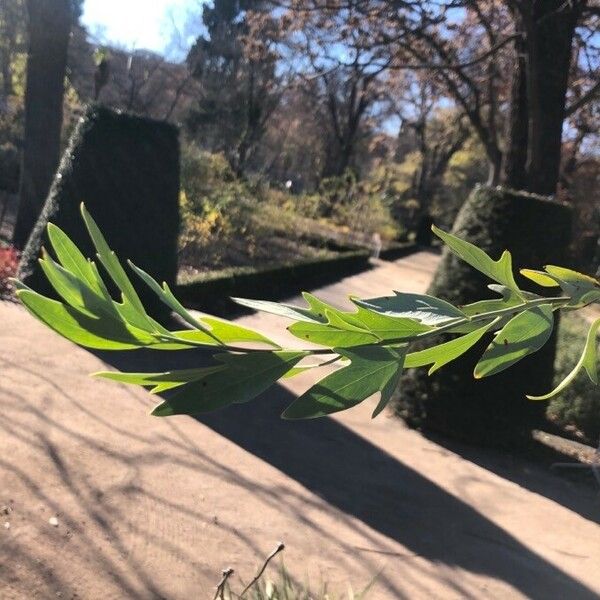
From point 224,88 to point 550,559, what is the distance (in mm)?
36522

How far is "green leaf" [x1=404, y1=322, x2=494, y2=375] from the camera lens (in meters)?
0.53

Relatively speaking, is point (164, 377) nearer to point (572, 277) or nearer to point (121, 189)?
point (572, 277)

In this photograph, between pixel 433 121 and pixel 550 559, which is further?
pixel 433 121

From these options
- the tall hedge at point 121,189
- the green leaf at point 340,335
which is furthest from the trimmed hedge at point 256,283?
the green leaf at point 340,335

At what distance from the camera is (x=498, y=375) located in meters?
6.09

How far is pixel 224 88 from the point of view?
38.2 metres

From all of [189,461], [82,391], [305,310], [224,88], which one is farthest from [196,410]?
[224,88]

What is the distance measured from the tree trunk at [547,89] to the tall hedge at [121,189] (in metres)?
5.19

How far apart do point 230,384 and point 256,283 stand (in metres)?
11.4

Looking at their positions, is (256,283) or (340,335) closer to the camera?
(340,335)

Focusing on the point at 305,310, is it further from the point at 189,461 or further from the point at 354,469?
the point at 354,469

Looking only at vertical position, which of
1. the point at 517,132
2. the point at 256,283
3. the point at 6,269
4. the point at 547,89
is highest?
the point at 547,89

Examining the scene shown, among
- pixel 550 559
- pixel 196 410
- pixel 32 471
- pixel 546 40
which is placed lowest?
pixel 550 559

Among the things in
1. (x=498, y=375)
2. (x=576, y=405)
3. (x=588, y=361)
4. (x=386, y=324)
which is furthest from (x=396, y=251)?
(x=386, y=324)
